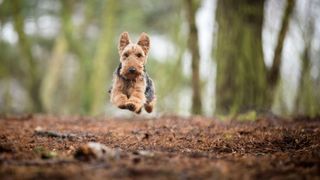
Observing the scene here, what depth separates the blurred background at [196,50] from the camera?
1045 centimetres

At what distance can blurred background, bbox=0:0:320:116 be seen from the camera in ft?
34.3

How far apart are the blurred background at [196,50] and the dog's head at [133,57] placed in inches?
175

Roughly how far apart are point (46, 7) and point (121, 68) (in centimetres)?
1486

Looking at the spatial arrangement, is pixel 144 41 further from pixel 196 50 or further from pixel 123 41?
pixel 196 50

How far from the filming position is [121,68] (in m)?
5.90

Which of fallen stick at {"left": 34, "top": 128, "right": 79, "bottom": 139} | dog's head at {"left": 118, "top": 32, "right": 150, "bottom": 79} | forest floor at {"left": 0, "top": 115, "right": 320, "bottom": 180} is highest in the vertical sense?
dog's head at {"left": 118, "top": 32, "right": 150, "bottom": 79}

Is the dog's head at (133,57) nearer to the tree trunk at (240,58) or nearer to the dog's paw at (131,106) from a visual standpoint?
the dog's paw at (131,106)

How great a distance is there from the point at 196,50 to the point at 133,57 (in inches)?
203

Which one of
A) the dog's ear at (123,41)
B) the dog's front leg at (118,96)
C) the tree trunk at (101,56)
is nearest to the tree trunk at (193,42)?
the tree trunk at (101,56)

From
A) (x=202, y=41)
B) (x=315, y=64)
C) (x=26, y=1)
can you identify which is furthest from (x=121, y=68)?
(x=26, y=1)

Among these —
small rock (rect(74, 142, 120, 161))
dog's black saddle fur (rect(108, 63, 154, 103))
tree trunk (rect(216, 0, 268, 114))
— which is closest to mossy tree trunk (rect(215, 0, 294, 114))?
tree trunk (rect(216, 0, 268, 114))

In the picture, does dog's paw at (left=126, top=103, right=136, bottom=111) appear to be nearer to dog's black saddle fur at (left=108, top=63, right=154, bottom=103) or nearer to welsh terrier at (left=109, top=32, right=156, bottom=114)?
welsh terrier at (left=109, top=32, right=156, bottom=114)

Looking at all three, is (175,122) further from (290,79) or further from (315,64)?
(290,79)

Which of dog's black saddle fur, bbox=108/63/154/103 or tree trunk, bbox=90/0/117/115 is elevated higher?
tree trunk, bbox=90/0/117/115
